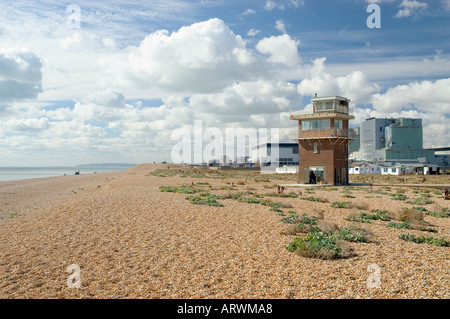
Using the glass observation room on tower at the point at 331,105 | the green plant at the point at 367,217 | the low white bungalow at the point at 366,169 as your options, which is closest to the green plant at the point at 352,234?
the green plant at the point at 367,217

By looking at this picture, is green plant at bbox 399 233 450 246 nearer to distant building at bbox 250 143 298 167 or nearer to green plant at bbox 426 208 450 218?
green plant at bbox 426 208 450 218

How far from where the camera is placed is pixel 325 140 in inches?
1507

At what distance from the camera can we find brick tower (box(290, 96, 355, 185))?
3797cm

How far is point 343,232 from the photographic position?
474 inches

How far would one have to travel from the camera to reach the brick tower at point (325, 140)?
3797 centimetres

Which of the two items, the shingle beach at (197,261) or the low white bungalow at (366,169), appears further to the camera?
the low white bungalow at (366,169)

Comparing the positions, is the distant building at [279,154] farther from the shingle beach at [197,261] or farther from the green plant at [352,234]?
the green plant at [352,234]

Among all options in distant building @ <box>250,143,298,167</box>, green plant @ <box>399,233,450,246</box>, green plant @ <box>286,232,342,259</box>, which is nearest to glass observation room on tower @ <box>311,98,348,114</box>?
green plant @ <box>399,233,450,246</box>

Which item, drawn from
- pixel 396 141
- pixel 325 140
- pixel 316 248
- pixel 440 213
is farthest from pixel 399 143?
pixel 316 248
